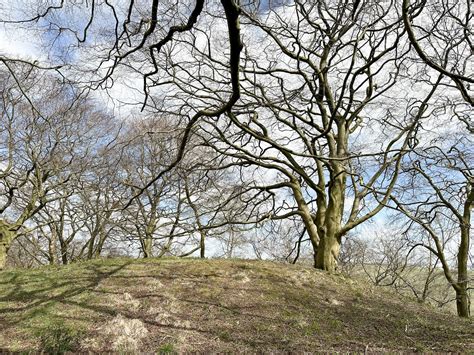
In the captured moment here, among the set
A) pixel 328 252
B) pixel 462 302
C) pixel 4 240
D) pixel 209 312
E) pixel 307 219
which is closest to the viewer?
pixel 209 312

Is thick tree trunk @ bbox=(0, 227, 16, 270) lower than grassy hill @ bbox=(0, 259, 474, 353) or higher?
higher

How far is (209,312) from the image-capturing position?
4.96m

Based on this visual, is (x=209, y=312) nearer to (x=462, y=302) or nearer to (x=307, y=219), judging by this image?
(x=307, y=219)

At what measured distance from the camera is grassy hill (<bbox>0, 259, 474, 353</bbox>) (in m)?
4.04

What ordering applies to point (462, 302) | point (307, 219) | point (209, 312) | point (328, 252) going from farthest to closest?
point (462, 302)
point (307, 219)
point (328, 252)
point (209, 312)

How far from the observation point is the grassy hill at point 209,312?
4.04m

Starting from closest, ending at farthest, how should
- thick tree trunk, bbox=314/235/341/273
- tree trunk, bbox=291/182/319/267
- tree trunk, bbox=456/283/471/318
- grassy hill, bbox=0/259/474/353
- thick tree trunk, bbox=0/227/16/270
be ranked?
1. grassy hill, bbox=0/259/474/353
2. thick tree trunk, bbox=314/235/341/273
3. tree trunk, bbox=291/182/319/267
4. tree trunk, bbox=456/283/471/318
5. thick tree trunk, bbox=0/227/16/270

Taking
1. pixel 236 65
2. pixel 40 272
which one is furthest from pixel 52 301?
pixel 236 65

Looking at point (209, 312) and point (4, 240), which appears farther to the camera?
point (4, 240)

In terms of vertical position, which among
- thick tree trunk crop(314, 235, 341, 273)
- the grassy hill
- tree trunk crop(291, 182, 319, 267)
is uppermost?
tree trunk crop(291, 182, 319, 267)

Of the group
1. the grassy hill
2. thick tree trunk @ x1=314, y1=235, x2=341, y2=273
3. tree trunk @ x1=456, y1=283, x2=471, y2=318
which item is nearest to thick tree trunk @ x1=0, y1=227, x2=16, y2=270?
the grassy hill

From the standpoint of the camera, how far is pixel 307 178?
7312 mm

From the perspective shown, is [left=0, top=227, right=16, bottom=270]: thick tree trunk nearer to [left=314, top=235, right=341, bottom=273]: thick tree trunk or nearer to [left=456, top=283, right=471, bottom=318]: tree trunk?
[left=314, top=235, right=341, bottom=273]: thick tree trunk

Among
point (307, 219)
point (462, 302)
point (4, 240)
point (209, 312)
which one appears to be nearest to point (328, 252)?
point (307, 219)
